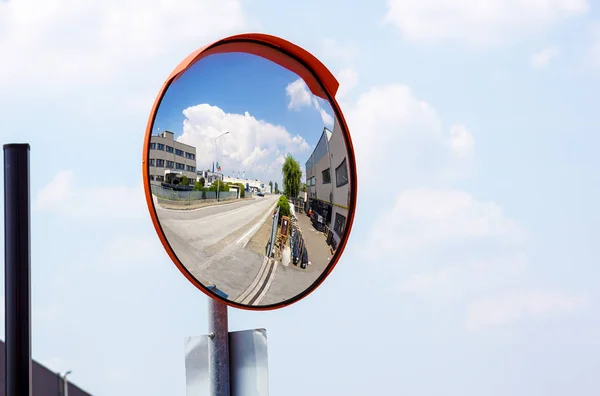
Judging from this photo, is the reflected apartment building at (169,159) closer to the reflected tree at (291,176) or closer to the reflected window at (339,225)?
the reflected tree at (291,176)

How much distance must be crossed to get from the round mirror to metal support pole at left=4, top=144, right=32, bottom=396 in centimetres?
46

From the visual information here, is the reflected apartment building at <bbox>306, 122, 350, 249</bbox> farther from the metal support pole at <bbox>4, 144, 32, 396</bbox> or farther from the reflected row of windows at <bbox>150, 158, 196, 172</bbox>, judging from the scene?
the metal support pole at <bbox>4, 144, 32, 396</bbox>

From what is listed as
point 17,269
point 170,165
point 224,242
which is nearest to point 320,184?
point 224,242

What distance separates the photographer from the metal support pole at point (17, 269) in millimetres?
1805

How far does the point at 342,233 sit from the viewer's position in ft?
6.20

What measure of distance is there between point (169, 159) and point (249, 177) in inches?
9.6

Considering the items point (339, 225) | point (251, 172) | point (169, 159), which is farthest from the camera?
point (339, 225)

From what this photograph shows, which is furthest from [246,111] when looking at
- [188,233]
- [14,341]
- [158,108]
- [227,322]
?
[14,341]

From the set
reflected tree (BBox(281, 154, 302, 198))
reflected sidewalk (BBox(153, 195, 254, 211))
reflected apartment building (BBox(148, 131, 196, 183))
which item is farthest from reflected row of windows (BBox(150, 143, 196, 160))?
reflected tree (BBox(281, 154, 302, 198))

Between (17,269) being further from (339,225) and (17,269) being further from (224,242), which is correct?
(339,225)

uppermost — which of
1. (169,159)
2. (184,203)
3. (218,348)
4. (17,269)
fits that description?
(169,159)

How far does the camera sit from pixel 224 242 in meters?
1.73

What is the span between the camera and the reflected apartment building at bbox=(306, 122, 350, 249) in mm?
1880

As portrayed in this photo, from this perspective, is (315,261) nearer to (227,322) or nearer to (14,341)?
(227,322)
